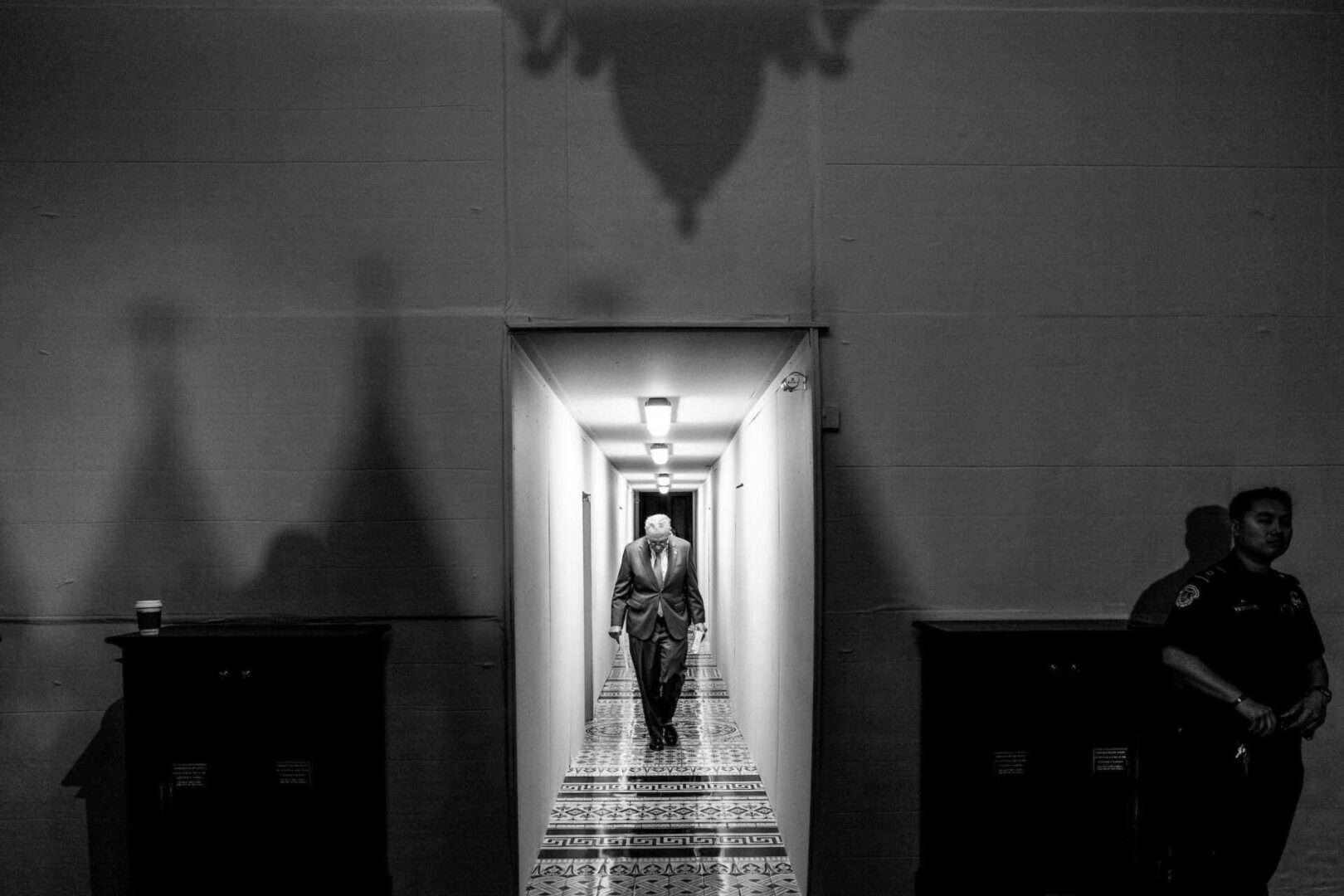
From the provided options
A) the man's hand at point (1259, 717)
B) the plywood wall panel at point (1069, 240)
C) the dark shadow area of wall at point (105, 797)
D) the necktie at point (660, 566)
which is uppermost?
the plywood wall panel at point (1069, 240)

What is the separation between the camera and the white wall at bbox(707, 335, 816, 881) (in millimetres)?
3553

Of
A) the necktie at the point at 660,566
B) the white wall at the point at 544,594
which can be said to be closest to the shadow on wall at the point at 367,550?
the white wall at the point at 544,594

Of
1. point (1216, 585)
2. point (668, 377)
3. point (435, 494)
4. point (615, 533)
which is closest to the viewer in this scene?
point (1216, 585)

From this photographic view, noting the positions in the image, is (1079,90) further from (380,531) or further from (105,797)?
(105,797)

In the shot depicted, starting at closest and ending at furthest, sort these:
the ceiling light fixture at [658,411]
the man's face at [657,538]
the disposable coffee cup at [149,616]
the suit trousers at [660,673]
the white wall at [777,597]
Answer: the disposable coffee cup at [149,616] < the white wall at [777,597] < the ceiling light fixture at [658,411] < the suit trousers at [660,673] < the man's face at [657,538]

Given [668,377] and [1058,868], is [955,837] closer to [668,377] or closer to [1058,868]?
[1058,868]

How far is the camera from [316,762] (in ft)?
9.33

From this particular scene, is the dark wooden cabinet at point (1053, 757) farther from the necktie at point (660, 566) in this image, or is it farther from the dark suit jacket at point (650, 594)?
the necktie at point (660, 566)

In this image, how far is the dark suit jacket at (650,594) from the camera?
598 centimetres

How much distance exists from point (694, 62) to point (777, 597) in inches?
109

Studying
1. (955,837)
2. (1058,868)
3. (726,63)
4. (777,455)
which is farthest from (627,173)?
(1058,868)

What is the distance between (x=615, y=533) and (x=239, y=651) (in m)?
7.77

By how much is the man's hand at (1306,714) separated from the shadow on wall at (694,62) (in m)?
2.66

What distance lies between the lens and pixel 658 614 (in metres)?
6.02
